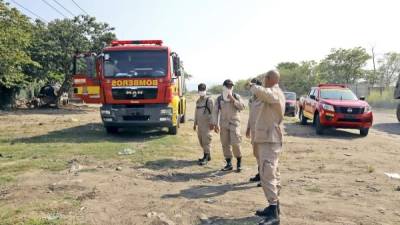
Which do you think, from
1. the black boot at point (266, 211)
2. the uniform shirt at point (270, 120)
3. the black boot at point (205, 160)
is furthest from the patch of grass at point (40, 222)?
the black boot at point (205, 160)

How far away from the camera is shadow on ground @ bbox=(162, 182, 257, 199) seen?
6578 mm

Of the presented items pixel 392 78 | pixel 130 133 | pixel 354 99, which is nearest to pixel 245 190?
pixel 130 133

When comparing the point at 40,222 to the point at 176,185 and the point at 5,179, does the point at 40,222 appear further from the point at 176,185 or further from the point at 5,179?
the point at 5,179

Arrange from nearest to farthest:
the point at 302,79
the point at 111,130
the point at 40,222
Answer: the point at 40,222 → the point at 111,130 → the point at 302,79

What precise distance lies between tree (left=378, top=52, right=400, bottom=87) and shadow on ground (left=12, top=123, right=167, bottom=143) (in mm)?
39784

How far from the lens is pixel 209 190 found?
22.6 ft

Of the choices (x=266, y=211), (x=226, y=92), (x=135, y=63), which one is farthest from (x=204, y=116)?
(x=135, y=63)

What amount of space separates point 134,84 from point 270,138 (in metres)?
8.15

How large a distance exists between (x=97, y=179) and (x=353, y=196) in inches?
173

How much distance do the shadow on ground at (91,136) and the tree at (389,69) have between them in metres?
39.8

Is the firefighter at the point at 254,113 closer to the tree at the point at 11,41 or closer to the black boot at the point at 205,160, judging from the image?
the black boot at the point at 205,160

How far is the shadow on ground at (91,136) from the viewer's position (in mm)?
12880

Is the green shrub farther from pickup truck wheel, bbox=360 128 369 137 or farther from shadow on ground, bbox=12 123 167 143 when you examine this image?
shadow on ground, bbox=12 123 167 143

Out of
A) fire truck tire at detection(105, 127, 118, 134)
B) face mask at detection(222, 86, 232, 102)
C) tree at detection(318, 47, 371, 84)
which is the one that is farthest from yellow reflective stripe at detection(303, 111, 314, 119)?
tree at detection(318, 47, 371, 84)
